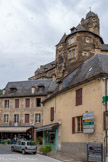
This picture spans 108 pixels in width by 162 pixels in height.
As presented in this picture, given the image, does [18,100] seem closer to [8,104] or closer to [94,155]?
[8,104]

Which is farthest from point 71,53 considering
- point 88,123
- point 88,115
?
point 88,123

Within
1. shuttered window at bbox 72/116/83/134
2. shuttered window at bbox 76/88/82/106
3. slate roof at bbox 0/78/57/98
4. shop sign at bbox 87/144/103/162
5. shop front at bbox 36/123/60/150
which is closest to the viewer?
shop sign at bbox 87/144/103/162

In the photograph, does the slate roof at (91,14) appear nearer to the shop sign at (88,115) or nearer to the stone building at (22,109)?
the stone building at (22,109)

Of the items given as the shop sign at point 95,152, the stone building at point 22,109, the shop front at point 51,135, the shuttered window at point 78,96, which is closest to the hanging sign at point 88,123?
the shop sign at point 95,152

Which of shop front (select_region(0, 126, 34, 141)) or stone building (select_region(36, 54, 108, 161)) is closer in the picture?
stone building (select_region(36, 54, 108, 161))

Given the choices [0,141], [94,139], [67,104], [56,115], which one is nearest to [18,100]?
[0,141]

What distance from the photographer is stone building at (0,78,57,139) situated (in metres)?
35.6

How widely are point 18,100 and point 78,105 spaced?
66.9 feet

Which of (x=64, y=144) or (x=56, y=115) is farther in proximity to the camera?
(x=56, y=115)

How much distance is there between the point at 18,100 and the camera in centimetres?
3716

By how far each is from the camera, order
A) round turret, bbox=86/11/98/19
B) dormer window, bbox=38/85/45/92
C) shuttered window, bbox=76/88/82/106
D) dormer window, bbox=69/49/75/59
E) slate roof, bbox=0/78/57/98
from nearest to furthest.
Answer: shuttered window, bbox=76/88/82/106 < slate roof, bbox=0/78/57/98 < dormer window, bbox=38/85/45/92 < dormer window, bbox=69/49/75/59 < round turret, bbox=86/11/98/19

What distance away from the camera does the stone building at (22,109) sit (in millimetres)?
35594

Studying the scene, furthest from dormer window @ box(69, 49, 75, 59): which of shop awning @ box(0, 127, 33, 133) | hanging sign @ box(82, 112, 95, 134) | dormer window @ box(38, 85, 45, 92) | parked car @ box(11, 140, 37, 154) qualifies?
hanging sign @ box(82, 112, 95, 134)

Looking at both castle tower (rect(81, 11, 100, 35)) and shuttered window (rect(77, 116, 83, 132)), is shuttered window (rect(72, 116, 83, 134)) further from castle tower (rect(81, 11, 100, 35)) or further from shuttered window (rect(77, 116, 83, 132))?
castle tower (rect(81, 11, 100, 35))
